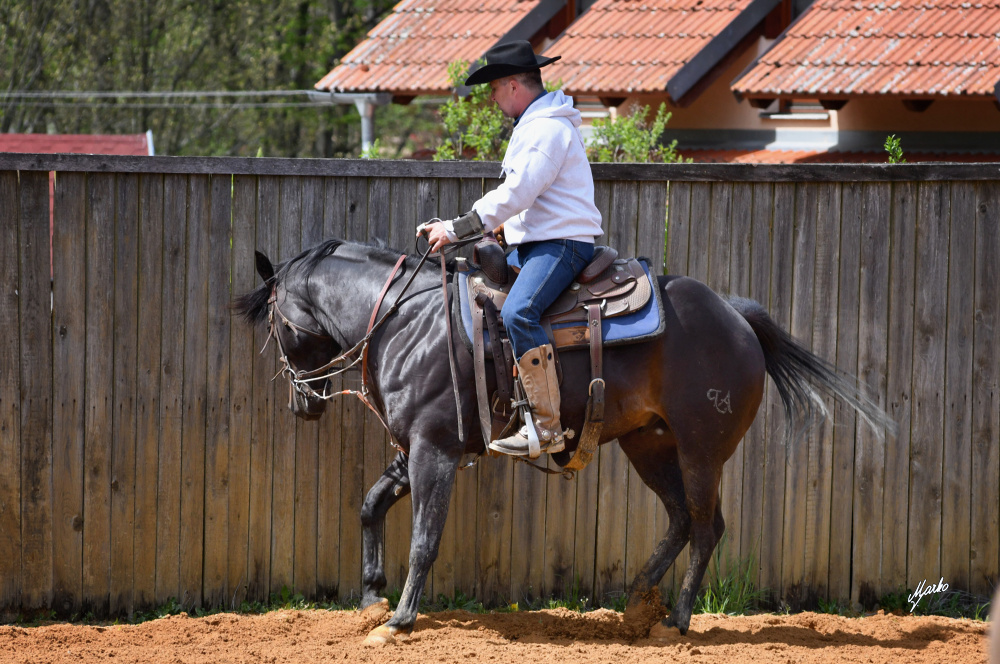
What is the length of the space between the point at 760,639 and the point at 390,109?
88.0 feet

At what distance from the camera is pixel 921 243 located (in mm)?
5441

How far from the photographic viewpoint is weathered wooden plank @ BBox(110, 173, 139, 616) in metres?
5.31

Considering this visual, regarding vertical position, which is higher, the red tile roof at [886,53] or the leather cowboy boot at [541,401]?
the red tile roof at [886,53]

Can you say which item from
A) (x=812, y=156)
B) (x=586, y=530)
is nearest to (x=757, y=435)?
(x=586, y=530)

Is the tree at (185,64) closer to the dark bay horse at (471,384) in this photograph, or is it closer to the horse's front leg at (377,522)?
the dark bay horse at (471,384)

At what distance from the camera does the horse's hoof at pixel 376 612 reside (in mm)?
4754

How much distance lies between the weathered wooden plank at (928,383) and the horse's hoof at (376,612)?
3.01 meters

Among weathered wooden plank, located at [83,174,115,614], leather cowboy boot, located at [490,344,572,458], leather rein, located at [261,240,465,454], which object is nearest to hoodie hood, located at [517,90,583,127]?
leather rein, located at [261,240,465,454]

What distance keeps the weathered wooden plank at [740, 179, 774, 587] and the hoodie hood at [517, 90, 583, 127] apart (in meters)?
1.51

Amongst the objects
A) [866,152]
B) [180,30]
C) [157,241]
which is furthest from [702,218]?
[180,30]

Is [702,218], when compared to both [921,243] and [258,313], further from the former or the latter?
[258,313]

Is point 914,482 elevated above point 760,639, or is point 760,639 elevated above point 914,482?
point 914,482

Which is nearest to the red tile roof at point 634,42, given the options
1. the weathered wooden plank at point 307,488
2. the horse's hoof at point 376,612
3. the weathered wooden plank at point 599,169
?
the weathered wooden plank at point 599,169

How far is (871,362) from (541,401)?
2.21 m
